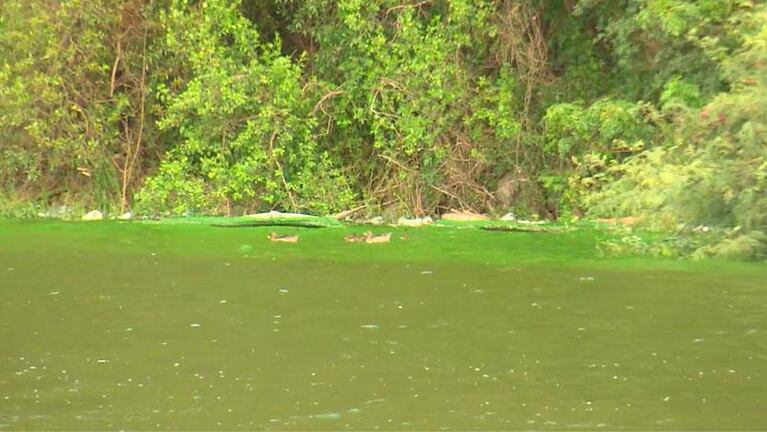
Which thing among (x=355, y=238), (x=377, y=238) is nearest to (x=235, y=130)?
(x=355, y=238)

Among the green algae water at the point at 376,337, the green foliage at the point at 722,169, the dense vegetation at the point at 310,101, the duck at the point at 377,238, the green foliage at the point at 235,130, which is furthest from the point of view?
the green foliage at the point at 235,130

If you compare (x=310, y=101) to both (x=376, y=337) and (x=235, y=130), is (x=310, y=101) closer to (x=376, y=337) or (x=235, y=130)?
(x=235, y=130)

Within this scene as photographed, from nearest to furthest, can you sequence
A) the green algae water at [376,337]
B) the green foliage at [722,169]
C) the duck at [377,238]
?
the green algae water at [376,337]
the green foliage at [722,169]
the duck at [377,238]

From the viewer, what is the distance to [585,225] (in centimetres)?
1334

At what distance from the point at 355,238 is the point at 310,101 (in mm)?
2810

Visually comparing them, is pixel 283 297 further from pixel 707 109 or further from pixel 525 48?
pixel 525 48

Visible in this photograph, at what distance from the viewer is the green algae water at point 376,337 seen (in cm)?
650

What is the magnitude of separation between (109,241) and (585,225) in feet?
13.8

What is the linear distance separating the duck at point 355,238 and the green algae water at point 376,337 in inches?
10.8

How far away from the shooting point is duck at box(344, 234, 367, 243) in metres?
12.5

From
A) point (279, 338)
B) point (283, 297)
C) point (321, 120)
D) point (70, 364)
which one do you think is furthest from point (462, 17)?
point (70, 364)

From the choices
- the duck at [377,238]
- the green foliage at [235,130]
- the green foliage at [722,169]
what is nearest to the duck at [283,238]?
the duck at [377,238]

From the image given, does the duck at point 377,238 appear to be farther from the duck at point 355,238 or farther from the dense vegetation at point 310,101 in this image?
the dense vegetation at point 310,101

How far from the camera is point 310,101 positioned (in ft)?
49.4
